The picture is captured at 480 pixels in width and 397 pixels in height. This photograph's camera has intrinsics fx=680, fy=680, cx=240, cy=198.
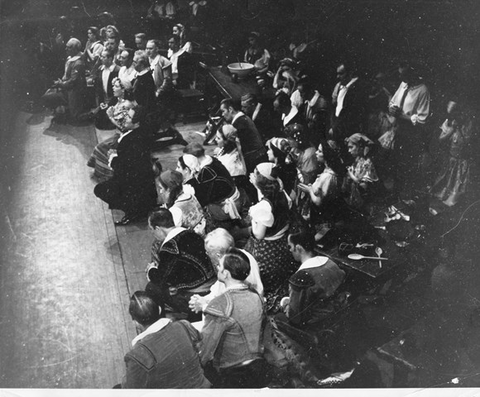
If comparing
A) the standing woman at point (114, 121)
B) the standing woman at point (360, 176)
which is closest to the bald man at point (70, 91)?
the standing woman at point (114, 121)

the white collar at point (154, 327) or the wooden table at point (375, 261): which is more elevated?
the wooden table at point (375, 261)

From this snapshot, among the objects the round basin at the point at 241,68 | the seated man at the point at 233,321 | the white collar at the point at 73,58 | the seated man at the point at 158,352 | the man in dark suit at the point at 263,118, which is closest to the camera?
the seated man at the point at 158,352

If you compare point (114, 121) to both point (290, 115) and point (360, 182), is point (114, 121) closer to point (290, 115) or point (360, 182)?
point (290, 115)

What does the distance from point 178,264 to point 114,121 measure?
1.15 metres

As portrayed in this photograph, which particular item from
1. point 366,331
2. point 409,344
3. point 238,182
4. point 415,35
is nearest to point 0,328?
point 238,182

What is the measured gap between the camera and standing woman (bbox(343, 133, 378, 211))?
5188 millimetres

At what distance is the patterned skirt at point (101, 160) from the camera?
4.84 meters

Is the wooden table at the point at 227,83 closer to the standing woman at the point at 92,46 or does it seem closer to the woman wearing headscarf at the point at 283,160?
the woman wearing headscarf at the point at 283,160

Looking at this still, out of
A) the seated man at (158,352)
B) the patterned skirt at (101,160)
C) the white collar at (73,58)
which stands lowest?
the seated man at (158,352)

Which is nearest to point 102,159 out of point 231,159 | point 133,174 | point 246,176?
point 133,174

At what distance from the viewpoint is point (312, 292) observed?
4.86 m

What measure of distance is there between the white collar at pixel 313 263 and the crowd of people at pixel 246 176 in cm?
1

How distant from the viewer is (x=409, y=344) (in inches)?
195
